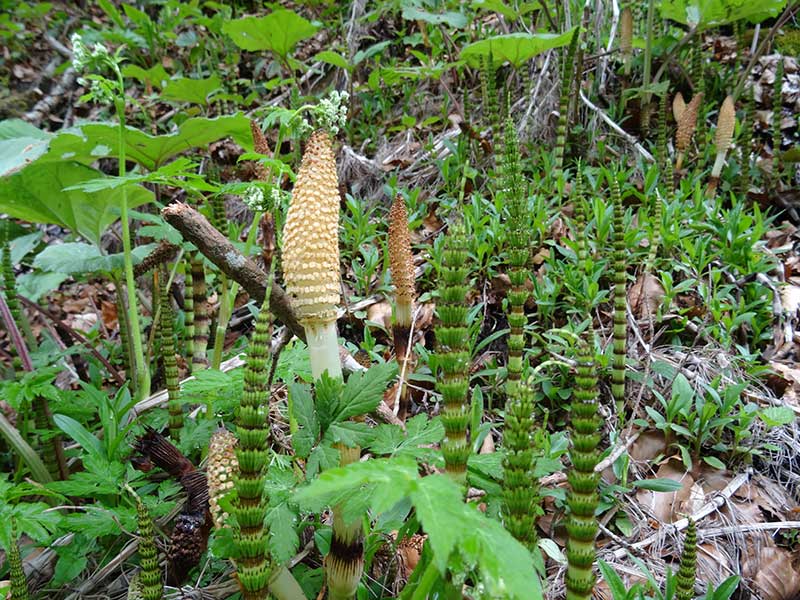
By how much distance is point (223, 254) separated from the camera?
147 cm

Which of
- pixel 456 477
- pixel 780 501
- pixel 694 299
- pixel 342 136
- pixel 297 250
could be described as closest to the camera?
pixel 456 477

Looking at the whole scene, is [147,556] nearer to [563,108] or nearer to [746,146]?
[563,108]

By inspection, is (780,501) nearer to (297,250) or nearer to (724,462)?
(724,462)

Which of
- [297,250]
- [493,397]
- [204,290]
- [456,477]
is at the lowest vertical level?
[493,397]

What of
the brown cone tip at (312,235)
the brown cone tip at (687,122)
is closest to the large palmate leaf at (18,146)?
the brown cone tip at (312,235)

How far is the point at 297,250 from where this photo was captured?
1298mm

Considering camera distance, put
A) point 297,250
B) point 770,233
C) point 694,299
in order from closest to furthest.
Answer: point 297,250
point 694,299
point 770,233

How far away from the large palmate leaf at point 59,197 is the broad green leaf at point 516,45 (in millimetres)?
2250

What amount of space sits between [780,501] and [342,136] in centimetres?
391

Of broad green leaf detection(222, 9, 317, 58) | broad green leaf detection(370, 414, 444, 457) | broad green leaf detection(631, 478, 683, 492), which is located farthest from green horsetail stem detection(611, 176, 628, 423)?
broad green leaf detection(222, 9, 317, 58)

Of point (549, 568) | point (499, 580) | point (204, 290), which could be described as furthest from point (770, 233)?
point (499, 580)

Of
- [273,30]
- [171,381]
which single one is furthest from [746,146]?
[171,381]

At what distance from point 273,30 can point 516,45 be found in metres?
1.67

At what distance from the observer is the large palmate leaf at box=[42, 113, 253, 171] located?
2.12m
